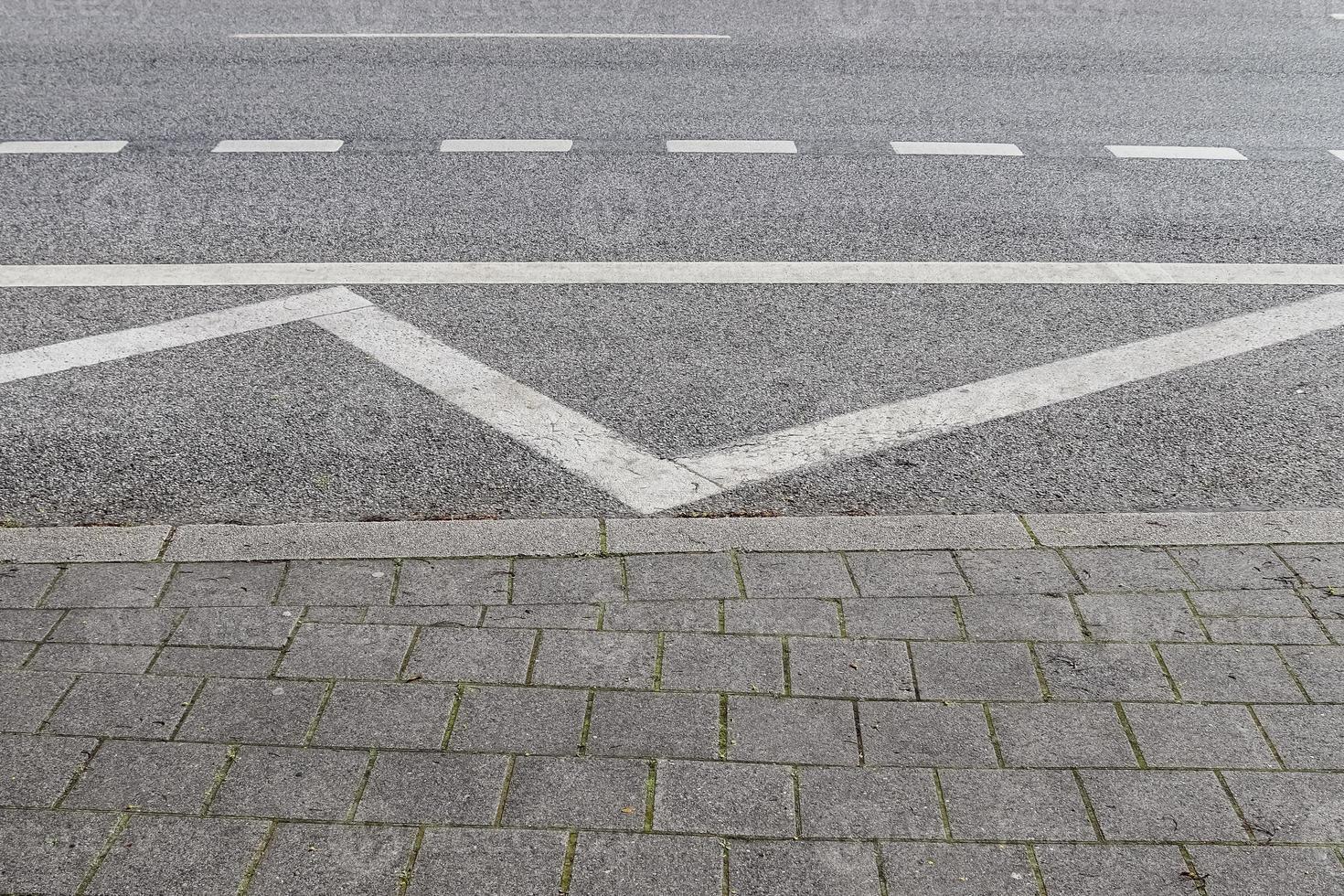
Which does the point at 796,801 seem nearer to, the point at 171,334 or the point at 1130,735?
the point at 1130,735

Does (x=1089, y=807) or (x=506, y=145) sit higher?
(x=506, y=145)

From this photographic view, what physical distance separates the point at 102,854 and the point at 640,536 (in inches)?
73.8

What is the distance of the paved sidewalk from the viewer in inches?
111

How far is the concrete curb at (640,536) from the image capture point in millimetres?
4000

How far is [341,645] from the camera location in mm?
3520

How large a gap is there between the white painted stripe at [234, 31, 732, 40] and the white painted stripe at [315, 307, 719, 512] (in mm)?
5827

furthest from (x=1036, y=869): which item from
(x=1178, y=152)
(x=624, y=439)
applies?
(x=1178, y=152)

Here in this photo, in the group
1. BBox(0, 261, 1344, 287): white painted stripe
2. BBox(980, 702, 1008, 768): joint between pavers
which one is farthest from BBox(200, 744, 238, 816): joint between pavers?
BBox(0, 261, 1344, 287): white painted stripe

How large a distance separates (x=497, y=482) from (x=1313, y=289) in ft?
14.5

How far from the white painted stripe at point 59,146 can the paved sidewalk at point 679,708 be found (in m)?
4.75

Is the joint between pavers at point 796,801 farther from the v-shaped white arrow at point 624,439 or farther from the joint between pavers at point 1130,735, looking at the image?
the v-shaped white arrow at point 624,439

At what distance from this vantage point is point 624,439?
4.87 m

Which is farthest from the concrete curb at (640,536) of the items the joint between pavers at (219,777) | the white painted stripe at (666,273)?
the white painted stripe at (666,273)

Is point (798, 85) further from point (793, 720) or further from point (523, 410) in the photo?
point (793, 720)
